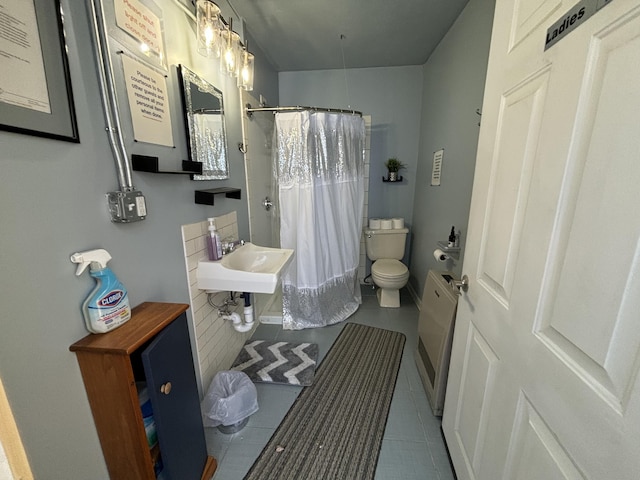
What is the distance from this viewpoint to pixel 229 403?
4.47 ft

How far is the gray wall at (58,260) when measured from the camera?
61cm

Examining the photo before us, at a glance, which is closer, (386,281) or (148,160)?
(148,160)

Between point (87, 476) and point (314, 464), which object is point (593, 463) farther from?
point (87, 476)

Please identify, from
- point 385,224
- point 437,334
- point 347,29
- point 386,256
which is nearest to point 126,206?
point 437,334

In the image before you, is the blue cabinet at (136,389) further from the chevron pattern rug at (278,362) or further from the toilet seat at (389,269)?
the toilet seat at (389,269)

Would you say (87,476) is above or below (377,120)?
below

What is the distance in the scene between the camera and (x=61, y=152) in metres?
0.71

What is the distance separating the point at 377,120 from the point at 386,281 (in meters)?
1.78

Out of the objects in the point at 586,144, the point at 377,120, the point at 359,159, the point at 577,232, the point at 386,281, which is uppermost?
the point at 377,120

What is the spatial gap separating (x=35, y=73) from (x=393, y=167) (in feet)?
8.73

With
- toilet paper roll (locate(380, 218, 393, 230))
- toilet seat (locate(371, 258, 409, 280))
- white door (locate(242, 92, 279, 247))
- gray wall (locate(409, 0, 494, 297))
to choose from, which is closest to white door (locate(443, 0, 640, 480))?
gray wall (locate(409, 0, 494, 297))

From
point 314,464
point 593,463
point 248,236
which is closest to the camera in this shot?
point 593,463

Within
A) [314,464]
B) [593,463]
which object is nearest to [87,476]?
[314,464]

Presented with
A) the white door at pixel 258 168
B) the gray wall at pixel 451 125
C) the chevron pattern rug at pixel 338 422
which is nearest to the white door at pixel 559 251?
the chevron pattern rug at pixel 338 422
